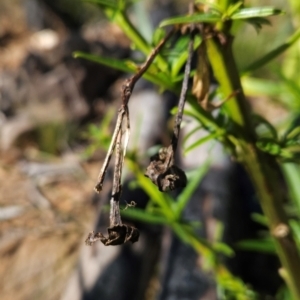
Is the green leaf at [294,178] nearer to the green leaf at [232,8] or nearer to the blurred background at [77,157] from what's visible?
the blurred background at [77,157]

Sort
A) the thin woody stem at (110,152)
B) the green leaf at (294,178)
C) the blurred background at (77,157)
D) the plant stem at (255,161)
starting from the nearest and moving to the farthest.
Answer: the thin woody stem at (110,152), the plant stem at (255,161), the green leaf at (294,178), the blurred background at (77,157)

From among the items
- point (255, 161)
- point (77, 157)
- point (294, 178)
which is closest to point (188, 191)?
point (294, 178)

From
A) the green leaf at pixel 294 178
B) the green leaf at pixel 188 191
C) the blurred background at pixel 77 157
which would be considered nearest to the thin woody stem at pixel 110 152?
the blurred background at pixel 77 157

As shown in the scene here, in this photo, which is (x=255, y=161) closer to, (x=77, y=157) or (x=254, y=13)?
(x=254, y=13)

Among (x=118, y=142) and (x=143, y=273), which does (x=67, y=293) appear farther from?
(x=118, y=142)

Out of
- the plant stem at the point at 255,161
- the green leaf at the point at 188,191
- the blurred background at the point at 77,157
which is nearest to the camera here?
the plant stem at the point at 255,161

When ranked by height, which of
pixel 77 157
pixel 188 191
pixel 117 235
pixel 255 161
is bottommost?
pixel 117 235
